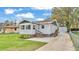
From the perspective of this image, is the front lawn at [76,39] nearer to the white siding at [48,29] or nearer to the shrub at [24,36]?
the white siding at [48,29]

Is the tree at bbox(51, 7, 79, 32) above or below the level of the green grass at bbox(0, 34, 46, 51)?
above

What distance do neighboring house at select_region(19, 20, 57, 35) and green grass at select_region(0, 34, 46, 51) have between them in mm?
94

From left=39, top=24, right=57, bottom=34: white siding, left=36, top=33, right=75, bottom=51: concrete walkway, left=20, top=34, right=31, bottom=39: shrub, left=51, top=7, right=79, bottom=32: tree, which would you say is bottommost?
left=36, top=33, right=75, bottom=51: concrete walkway

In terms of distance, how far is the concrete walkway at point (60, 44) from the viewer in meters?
2.58

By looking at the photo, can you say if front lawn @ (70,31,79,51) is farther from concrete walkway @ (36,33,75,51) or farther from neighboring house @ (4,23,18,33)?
neighboring house @ (4,23,18,33)

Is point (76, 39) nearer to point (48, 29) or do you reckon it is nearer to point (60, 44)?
point (60, 44)

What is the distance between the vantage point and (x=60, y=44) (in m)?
2.59

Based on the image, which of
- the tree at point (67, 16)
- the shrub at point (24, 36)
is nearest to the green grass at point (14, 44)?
the shrub at point (24, 36)

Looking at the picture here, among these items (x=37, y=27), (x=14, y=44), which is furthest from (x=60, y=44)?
(x=14, y=44)

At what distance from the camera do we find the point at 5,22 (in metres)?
2.59

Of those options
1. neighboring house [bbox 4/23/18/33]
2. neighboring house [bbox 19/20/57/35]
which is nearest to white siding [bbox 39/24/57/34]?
neighboring house [bbox 19/20/57/35]

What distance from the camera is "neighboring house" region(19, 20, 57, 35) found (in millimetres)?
2594

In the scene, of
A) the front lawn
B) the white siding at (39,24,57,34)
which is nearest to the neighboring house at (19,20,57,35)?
the white siding at (39,24,57,34)
